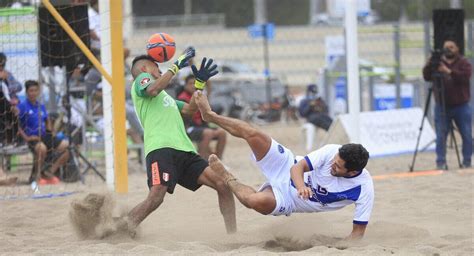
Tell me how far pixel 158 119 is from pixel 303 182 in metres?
1.46

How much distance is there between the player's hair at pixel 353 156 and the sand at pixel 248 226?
62cm

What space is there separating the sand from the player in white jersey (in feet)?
0.93

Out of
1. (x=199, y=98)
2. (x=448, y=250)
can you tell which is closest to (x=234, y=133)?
(x=199, y=98)

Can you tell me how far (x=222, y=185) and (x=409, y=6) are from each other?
99.2 ft

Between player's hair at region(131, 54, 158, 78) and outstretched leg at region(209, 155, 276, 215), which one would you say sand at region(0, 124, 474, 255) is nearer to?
outstretched leg at region(209, 155, 276, 215)

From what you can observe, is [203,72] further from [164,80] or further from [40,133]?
[40,133]

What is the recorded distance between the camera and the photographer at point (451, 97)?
12508mm

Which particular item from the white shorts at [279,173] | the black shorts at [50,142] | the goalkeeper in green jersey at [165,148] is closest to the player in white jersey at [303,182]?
the white shorts at [279,173]

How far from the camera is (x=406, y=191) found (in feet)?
34.0

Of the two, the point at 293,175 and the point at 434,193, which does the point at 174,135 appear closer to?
the point at 293,175

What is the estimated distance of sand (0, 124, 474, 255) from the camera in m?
6.90

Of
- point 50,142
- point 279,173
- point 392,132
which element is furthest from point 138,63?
point 392,132

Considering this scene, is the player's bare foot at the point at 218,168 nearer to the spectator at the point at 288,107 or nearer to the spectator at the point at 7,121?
the spectator at the point at 7,121

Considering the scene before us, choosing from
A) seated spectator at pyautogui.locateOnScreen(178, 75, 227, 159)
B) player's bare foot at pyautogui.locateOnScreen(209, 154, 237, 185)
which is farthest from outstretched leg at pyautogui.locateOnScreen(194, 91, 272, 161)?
seated spectator at pyautogui.locateOnScreen(178, 75, 227, 159)
